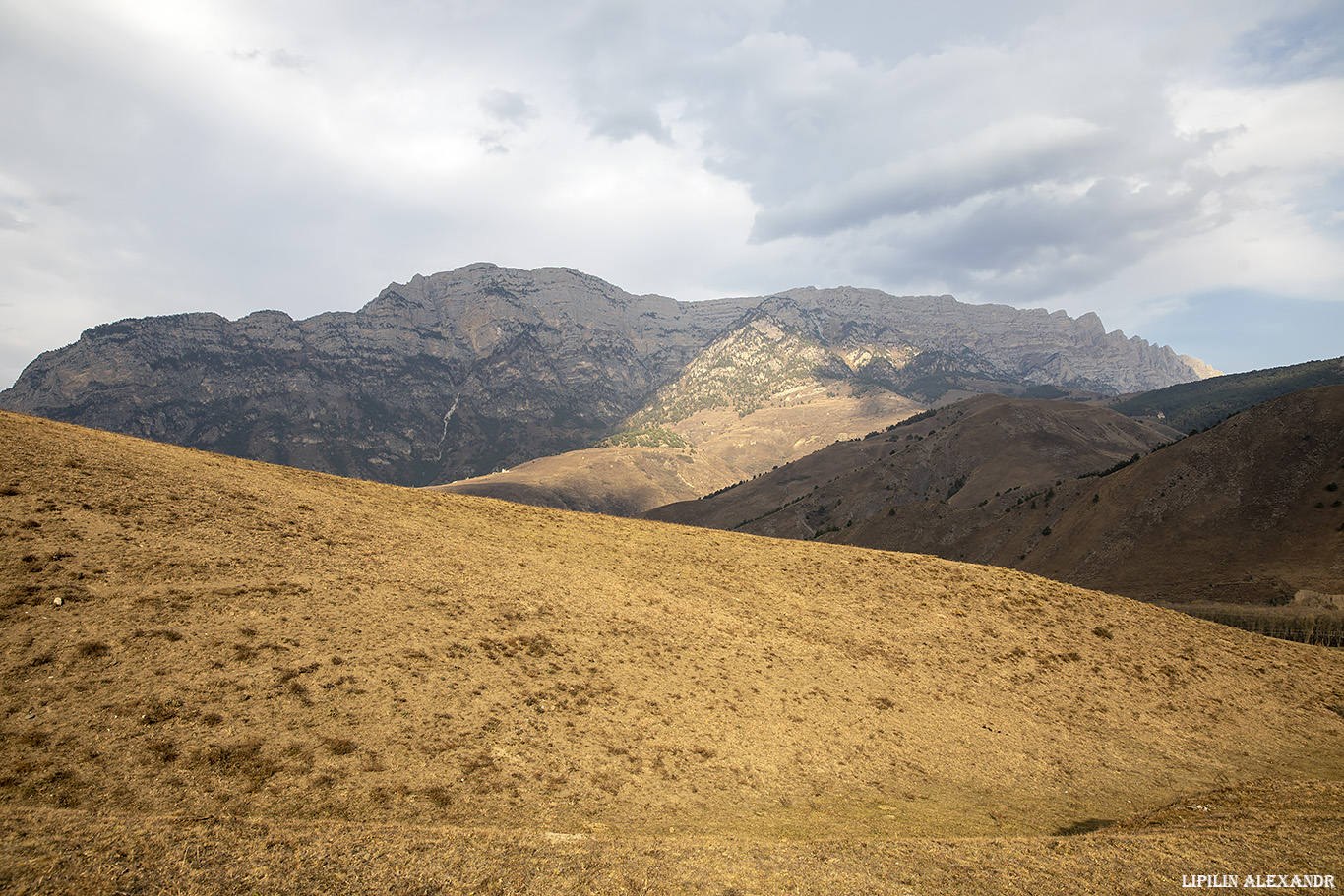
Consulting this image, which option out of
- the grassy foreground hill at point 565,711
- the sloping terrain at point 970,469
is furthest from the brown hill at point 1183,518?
the grassy foreground hill at point 565,711

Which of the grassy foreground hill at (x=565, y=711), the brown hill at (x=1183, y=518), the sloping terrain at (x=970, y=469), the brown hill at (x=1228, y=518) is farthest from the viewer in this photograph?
the sloping terrain at (x=970, y=469)

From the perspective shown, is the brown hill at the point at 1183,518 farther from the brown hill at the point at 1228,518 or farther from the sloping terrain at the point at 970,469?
the sloping terrain at the point at 970,469

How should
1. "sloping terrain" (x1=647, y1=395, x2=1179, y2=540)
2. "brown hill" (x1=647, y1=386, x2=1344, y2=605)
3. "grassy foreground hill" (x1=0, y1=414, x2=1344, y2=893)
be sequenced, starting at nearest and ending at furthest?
1. "grassy foreground hill" (x1=0, y1=414, x2=1344, y2=893)
2. "brown hill" (x1=647, y1=386, x2=1344, y2=605)
3. "sloping terrain" (x1=647, y1=395, x2=1179, y2=540)

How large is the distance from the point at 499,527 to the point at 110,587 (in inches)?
497

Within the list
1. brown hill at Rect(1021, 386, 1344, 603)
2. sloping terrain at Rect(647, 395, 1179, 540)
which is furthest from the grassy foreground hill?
sloping terrain at Rect(647, 395, 1179, 540)

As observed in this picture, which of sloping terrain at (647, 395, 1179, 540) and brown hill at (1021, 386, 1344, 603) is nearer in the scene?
brown hill at (1021, 386, 1344, 603)

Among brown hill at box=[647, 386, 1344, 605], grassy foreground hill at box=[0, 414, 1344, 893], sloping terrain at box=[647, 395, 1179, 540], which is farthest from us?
sloping terrain at box=[647, 395, 1179, 540]

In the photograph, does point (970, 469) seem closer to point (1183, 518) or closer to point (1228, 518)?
point (1183, 518)

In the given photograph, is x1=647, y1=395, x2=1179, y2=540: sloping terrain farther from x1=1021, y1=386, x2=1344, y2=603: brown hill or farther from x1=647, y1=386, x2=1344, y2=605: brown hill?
x1=1021, y1=386, x2=1344, y2=603: brown hill

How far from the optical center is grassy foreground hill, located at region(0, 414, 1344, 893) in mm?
9508

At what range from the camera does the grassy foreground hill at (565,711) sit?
951 centimetres

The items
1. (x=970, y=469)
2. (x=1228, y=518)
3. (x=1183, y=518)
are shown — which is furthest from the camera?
(x=970, y=469)

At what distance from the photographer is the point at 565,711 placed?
1518cm

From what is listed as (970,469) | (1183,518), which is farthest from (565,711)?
(970,469)
